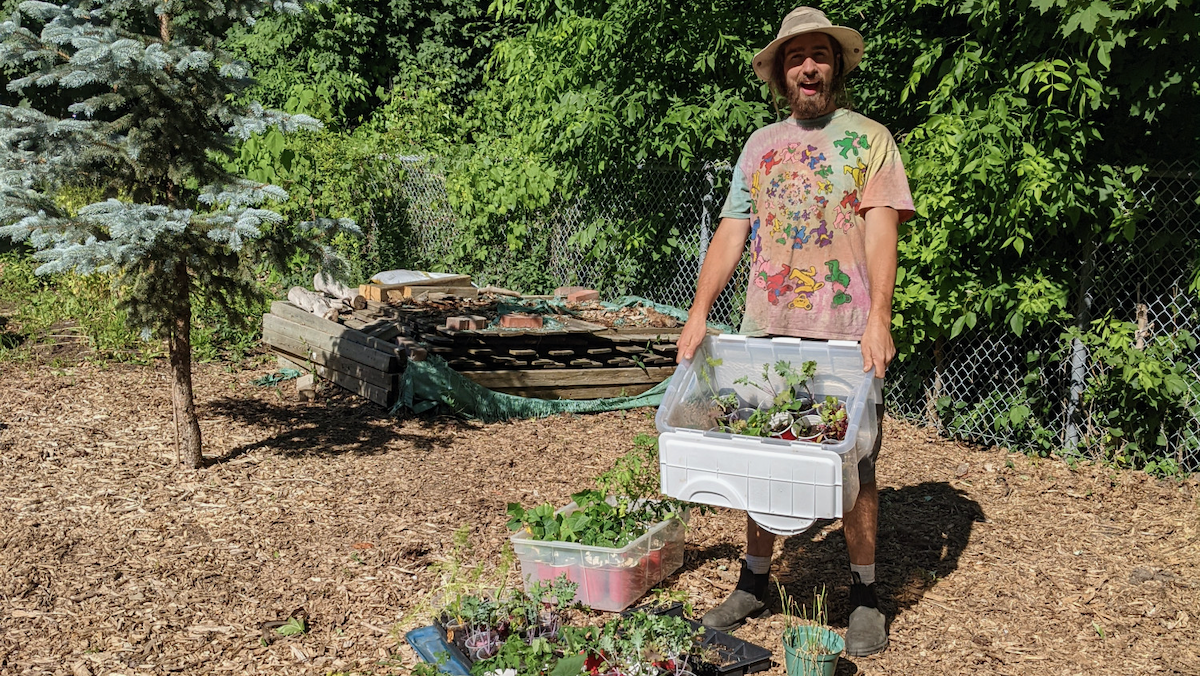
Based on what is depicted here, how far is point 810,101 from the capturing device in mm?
3240

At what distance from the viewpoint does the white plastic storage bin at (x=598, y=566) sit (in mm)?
3494

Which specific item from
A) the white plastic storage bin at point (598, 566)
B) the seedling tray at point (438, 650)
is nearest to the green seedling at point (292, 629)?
the seedling tray at point (438, 650)

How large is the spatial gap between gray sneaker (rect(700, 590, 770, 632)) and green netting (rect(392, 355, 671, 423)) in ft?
8.92

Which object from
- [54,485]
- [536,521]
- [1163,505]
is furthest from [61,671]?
[1163,505]

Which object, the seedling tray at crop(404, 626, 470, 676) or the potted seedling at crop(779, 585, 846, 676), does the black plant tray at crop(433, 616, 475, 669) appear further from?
the potted seedling at crop(779, 585, 846, 676)

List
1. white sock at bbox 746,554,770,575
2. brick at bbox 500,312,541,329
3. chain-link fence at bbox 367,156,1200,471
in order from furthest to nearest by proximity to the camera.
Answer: brick at bbox 500,312,541,329, chain-link fence at bbox 367,156,1200,471, white sock at bbox 746,554,770,575

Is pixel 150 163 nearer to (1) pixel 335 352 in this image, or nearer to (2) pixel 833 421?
(1) pixel 335 352

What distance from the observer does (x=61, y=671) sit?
3119 mm

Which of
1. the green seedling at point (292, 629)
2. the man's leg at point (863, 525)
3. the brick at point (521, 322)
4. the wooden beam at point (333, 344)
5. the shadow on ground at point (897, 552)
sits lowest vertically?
the shadow on ground at point (897, 552)

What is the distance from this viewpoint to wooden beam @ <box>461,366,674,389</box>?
6.34 m

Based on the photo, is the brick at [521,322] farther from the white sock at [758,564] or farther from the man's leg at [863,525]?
the man's leg at [863,525]

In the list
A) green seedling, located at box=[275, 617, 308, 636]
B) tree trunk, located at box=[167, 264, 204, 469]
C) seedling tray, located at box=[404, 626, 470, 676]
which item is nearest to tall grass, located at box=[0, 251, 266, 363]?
tree trunk, located at box=[167, 264, 204, 469]

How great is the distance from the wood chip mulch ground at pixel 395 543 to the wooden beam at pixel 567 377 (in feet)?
1.05

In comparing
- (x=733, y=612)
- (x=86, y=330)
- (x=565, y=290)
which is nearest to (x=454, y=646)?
(x=733, y=612)
